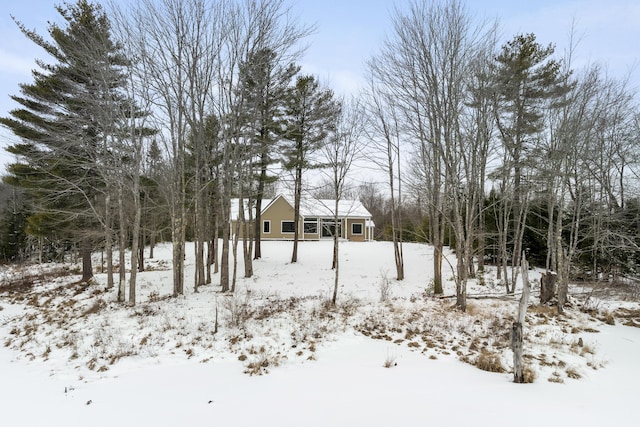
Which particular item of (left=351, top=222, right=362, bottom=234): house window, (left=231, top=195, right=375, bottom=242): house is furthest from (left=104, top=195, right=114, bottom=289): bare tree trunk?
(left=351, top=222, right=362, bottom=234): house window

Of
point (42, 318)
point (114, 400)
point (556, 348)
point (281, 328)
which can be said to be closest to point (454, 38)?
point (556, 348)

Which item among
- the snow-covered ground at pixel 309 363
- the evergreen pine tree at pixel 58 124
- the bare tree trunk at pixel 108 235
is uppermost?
the evergreen pine tree at pixel 58 124

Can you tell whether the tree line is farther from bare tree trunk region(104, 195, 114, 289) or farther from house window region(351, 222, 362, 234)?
house window region(351, 222, 362, 234)

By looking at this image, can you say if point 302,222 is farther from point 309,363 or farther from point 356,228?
point 309,363

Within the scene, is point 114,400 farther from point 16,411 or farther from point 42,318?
point 42,318

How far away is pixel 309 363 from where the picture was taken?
17.3ft

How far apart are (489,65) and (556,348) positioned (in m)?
6.86

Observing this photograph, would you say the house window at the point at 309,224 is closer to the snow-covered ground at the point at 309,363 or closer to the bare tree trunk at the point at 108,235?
the bare tree trunk at the point at 108,235

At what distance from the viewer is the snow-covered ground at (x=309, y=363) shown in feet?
12.5

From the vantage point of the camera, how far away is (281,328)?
676cm

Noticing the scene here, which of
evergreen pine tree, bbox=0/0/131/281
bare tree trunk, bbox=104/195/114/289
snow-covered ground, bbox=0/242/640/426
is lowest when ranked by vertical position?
snow-covered ground, bbox=0/242/640/426

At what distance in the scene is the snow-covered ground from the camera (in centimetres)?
382

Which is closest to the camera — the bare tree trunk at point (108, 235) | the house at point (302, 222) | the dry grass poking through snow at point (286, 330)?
the dry grass poking through snow at point (286, 330)

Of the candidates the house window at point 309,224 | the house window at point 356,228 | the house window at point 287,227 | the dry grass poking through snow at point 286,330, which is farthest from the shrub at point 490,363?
the house window at point 356,228
